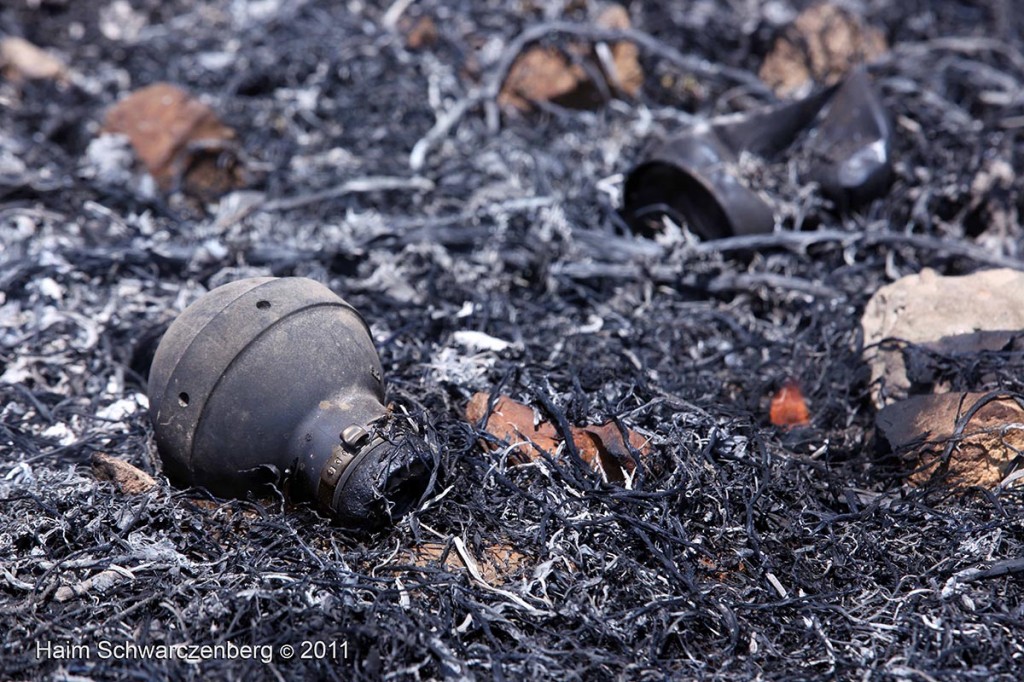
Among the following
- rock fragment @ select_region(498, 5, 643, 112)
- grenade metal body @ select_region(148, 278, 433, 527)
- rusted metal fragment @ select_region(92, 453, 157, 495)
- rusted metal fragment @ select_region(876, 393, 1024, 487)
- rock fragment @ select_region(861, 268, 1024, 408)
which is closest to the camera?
grenade metal body @ select_region(148, 278, 433, 527)

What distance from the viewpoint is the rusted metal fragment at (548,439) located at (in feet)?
9.42

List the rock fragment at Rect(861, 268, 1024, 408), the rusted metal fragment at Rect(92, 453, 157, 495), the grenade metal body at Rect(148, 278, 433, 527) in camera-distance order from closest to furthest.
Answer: the grenade metal body at Rect(148, 278, 433, 527)
the rusted metal fragment at Rect(92, 453, 157, 495)
the rock fragment at Rect(861, 268, 1024, 408)

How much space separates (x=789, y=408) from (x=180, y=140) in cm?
324

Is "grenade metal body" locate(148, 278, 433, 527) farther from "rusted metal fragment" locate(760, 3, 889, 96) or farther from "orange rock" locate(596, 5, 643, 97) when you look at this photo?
"rusted metal fragment" locate(760, 3, 889, 96)

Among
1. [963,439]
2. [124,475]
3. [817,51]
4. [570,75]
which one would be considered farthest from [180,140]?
[963,439]

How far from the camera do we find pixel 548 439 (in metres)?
2.96

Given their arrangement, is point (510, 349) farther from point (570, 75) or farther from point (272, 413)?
point (570, 75)

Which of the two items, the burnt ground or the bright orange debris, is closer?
the burnt ground

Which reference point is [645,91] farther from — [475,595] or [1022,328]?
[475,595]

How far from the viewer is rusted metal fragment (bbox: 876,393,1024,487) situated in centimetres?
284

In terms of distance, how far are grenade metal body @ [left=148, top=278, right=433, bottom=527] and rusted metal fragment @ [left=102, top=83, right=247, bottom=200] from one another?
248 centimetres

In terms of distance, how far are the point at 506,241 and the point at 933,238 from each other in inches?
68.5

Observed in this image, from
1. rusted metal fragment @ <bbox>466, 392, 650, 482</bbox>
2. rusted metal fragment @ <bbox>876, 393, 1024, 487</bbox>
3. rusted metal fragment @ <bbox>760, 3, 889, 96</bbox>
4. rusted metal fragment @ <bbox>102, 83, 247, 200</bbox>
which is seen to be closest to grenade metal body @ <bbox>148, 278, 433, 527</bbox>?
rusted metal fragment @ <bbox>466, 392, 650, 482</bbox>

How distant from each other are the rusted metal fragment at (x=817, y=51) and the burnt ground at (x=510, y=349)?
0.20 m
